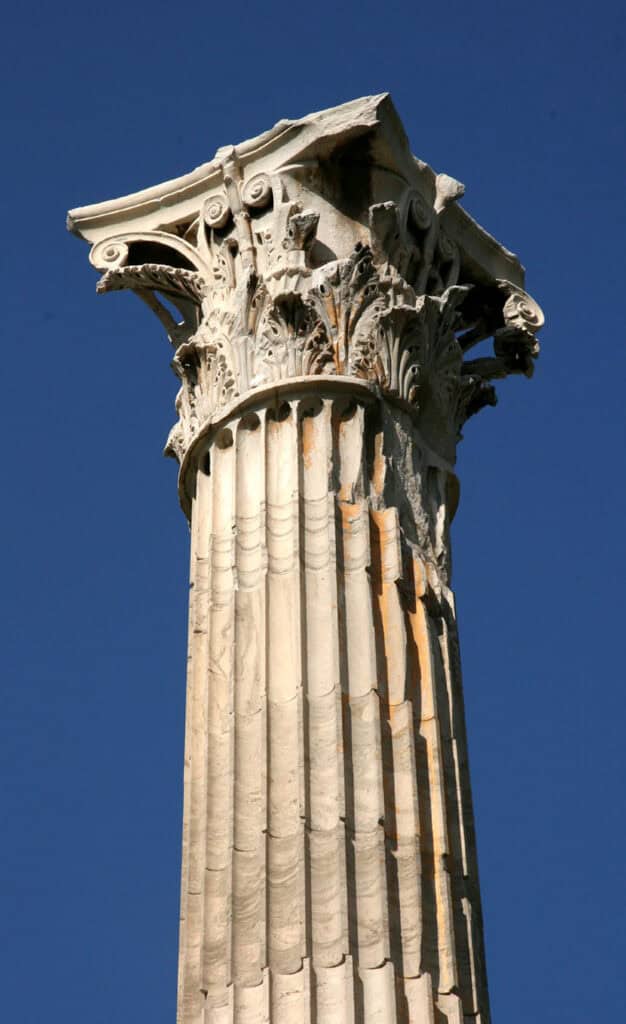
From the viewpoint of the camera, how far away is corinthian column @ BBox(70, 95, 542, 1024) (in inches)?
751

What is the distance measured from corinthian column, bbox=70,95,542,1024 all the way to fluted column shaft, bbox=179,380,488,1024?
0.08ft

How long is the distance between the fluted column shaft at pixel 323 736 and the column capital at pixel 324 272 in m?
0.75

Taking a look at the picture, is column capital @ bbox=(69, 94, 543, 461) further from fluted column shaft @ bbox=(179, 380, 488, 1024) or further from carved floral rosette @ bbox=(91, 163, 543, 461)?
fluted column shaft @ bbox=(179, 380, 488, 1024)

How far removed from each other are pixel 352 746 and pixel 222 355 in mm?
5478

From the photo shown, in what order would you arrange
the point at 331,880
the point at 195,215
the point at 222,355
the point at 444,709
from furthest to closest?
the point at 195,215 → the point at 222,355 → the point at 444,709 → the point at 331,880

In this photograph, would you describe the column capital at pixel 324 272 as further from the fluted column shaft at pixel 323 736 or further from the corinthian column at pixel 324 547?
the fluted column shaft at pixel 323 736

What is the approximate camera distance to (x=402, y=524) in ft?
73.4

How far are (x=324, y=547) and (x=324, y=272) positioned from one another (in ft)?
12.0

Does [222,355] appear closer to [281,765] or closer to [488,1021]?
[281,765]

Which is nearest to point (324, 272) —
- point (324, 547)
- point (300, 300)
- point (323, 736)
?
point (300, 300)

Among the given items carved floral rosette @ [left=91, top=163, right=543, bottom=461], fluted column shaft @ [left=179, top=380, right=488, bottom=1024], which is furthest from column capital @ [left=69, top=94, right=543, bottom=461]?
fluted column shaft @ [left=179, top=380, right=488, bottom=1024]

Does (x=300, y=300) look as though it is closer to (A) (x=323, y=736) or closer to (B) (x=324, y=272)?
(B) (x=324, y=272)

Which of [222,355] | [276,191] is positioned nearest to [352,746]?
[222,355]

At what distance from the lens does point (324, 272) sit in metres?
23.7
